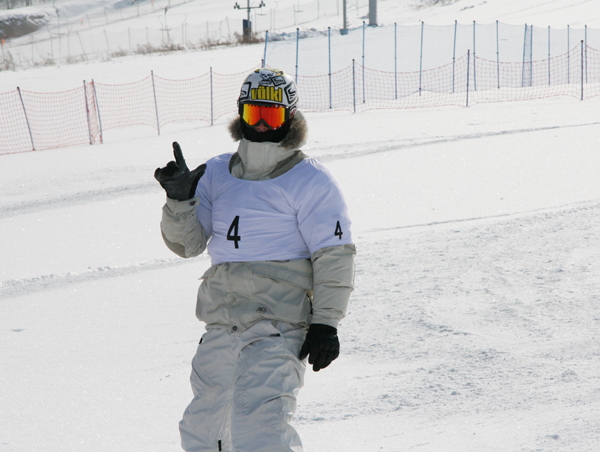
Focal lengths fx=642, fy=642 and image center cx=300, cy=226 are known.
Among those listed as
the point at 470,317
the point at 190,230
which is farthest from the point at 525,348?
the point at 190,230

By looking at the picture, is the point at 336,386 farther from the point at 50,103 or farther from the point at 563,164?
the point at 50,103

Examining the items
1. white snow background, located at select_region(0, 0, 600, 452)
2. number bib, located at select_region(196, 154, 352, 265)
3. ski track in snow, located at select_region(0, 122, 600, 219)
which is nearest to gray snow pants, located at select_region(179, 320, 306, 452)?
number bib, located at select_region(196, 154, 352, 265)

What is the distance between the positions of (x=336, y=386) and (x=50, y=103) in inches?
692

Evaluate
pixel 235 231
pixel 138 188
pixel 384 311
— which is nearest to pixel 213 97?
pixel 138 188

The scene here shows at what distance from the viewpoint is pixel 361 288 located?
5129 mm

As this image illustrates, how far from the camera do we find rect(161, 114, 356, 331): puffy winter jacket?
87.8 inches

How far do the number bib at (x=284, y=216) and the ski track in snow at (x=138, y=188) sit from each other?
21.6 ft

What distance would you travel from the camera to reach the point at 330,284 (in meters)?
2.23

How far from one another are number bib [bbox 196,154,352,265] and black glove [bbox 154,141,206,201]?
16cm

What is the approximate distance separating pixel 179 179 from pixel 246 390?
29.5 inches

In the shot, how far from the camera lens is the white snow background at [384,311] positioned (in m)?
3.27

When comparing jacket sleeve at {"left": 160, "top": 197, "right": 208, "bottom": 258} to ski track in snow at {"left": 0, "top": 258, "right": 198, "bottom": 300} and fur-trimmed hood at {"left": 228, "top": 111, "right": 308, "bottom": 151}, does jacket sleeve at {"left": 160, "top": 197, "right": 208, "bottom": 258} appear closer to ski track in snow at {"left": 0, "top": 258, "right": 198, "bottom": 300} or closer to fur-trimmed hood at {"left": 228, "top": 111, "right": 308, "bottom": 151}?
fur-trimmed hood at {"left": 228, "top": 111, "right": 308, "bottom": 151}

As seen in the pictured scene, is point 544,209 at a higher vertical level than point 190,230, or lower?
lower

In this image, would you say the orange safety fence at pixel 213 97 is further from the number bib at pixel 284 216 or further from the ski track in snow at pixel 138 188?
the number bib at pixel 284 216
